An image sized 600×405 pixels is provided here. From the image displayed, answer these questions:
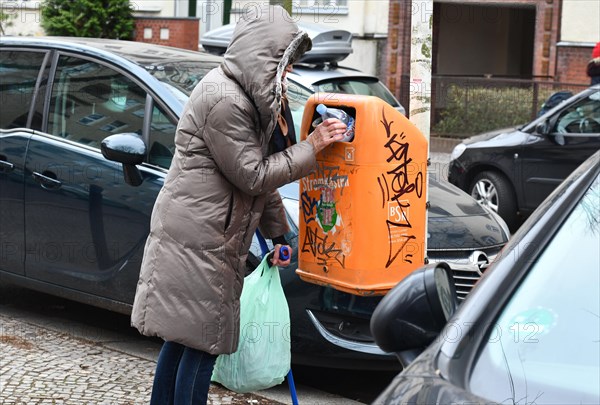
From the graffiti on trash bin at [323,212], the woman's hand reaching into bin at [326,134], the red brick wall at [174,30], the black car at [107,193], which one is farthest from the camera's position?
the red brick wall at [174,30]

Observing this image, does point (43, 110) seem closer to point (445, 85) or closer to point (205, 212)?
point (205, 212)

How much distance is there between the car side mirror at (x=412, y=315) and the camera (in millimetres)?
2738

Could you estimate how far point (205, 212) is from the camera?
411 cm

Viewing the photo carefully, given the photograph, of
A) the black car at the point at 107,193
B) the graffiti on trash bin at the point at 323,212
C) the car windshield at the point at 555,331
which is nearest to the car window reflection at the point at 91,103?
the black car at the point at 107,193

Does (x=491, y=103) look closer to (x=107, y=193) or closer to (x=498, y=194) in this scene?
(x=498, y=194)

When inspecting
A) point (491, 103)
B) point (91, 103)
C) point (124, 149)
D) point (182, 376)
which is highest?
point (91, 103)

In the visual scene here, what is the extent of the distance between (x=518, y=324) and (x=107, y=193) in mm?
3686

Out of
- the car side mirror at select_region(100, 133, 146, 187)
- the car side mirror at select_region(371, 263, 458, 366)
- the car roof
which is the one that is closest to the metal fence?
the car roof

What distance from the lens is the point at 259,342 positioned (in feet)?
14.7

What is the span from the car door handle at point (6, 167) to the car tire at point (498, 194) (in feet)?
21.2

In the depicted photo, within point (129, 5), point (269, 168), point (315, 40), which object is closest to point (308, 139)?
point (269, 168)

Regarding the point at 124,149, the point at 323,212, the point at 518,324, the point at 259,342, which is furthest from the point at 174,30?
the point at 518,324

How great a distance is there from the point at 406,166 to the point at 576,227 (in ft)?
6.17

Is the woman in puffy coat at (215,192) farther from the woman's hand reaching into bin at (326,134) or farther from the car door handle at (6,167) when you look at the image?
the car door handle at (6,167)
